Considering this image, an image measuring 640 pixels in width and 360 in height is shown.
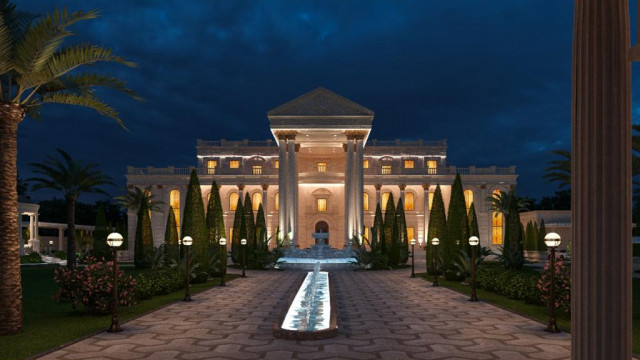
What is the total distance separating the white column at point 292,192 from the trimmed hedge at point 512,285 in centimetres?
2348

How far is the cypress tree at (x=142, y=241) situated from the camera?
3178 centimetres

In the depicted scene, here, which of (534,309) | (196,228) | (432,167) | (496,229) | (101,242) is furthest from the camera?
(432,167)

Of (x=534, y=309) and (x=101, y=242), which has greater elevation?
(x=534, y=309)

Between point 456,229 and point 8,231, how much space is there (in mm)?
17896

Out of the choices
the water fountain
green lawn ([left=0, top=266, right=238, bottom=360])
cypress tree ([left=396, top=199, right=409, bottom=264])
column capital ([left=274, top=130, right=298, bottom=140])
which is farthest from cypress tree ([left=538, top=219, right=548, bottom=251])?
green lawn ([left=0, top=266, right=238, bottom=360])

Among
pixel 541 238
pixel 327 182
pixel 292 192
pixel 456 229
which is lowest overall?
pixel 541 238

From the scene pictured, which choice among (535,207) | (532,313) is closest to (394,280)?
(532,313)

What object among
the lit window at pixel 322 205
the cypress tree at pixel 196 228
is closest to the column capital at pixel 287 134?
the lit window at pixel 322 205

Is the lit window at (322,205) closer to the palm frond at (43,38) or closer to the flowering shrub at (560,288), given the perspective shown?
the flowering shrub at (560,288)

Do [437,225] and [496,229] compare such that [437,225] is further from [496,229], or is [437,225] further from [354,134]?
[496,229]

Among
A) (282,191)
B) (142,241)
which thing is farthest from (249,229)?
(282,191)

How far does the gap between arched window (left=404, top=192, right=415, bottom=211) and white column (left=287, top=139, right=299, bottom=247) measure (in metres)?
21.2

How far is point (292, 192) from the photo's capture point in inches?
1688

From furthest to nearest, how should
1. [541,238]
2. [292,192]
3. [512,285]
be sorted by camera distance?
1. [541,238]
2. [292,192]
3. [512,285]
